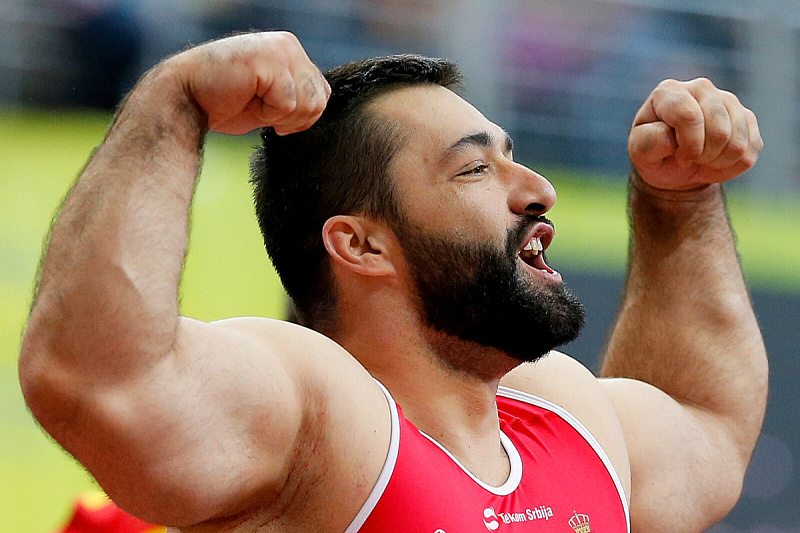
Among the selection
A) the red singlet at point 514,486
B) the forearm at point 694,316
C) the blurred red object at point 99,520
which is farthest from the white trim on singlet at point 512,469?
the blurred red object at point 99,520

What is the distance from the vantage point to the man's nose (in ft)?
5.32

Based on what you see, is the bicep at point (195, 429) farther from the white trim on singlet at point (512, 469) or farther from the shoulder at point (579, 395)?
the shoulder at point (579, 395)

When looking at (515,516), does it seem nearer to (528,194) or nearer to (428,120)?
(528,194)

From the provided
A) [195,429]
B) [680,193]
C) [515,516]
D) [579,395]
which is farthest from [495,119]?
[195,429]

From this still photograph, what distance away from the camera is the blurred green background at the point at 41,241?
3020mm

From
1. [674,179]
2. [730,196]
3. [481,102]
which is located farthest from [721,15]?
[674,179]

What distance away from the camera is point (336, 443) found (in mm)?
1319

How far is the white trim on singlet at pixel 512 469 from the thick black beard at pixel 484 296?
0.48 ft

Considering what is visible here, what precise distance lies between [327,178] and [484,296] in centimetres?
31

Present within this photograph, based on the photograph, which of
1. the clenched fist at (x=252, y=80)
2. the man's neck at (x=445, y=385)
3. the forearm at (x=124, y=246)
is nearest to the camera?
the forearm at (x=124, y=246)

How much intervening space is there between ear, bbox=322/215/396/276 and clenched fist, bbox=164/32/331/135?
0.38 metres

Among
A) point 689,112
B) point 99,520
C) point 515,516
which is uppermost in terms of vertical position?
point 689,112

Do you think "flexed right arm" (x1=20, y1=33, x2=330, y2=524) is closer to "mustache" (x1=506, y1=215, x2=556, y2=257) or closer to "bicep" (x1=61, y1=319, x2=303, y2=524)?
"bicep" (x1=61, y1=319, x2=303, y2=524)

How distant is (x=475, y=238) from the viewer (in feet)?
5.15
